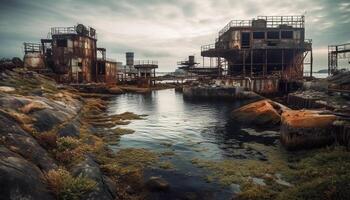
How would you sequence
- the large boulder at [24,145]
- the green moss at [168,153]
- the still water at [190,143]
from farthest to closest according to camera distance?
the green moss at [168,153] → the still water at [190,143] → the large boulder at [24,145]

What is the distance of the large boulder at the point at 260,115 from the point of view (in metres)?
23.8

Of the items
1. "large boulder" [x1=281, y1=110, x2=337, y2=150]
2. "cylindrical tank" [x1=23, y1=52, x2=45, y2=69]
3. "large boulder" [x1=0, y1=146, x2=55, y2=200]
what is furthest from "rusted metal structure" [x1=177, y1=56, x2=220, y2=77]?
"large boulder" [x1=0, y1=146, x2=55, y2=200]

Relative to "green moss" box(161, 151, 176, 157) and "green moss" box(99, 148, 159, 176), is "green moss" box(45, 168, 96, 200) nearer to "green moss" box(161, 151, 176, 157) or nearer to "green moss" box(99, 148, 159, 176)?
"green moss" box(99, 148, 159, 176)

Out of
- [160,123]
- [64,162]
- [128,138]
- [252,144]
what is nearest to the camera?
[64,162]

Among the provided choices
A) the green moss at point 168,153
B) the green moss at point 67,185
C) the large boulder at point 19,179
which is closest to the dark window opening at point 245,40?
the green moss at point 168,153

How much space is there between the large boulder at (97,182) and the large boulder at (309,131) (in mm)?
10973

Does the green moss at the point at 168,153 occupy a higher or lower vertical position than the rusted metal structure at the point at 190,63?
lower

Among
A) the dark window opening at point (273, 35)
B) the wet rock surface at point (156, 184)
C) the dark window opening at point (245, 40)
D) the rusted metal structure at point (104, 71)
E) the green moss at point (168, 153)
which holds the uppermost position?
the dark window opening at point (273, 35)

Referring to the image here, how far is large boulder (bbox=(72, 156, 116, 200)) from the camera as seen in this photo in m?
8.74

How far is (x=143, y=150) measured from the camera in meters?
16.4

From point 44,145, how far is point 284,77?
49806 mm

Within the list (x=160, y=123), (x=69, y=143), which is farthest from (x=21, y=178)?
(x=160, y=123)

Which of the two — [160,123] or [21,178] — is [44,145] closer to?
[21,178]

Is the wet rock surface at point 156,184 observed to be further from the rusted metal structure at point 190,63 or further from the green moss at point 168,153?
the rusted metal structure at point 190,63
